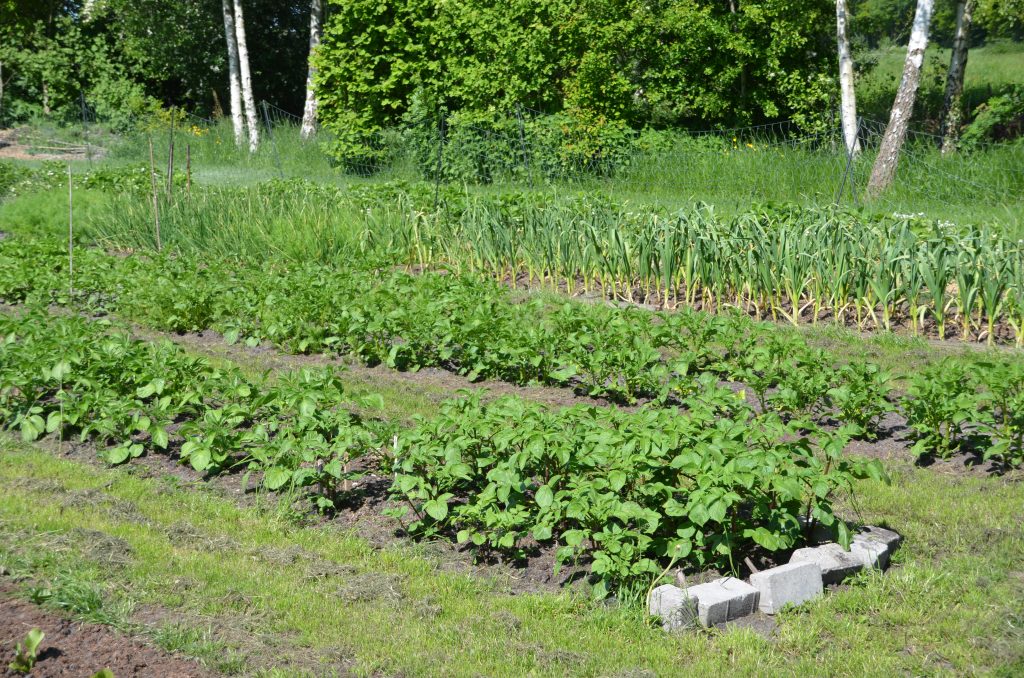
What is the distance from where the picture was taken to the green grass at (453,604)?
3461 mm

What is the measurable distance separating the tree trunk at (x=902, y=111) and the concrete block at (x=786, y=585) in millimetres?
10267

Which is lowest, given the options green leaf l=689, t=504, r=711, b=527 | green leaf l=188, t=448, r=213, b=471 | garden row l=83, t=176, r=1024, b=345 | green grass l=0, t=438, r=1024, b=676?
green grass l=0, t=438, r=1024, b=676

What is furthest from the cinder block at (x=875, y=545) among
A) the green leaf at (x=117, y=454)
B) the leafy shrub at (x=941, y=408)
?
the green leaf at (x=117, y=454)

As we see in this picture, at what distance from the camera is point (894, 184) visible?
1325 centimetres

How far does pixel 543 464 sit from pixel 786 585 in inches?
44.1

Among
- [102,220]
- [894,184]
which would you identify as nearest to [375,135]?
[102,220]

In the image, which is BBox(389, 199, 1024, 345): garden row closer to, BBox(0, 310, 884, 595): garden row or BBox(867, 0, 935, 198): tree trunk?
BBox(0, 310, 884, 595): garden row

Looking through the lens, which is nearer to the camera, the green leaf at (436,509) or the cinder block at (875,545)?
the cinder block at (875,545)

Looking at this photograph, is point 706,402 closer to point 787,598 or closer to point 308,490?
point 787,598

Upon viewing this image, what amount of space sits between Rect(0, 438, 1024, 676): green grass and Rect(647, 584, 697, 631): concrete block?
0.05m

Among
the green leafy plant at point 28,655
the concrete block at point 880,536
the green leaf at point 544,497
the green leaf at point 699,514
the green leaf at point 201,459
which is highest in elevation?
the green leaf at point 699,514

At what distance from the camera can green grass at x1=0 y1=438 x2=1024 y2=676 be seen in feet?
11.4

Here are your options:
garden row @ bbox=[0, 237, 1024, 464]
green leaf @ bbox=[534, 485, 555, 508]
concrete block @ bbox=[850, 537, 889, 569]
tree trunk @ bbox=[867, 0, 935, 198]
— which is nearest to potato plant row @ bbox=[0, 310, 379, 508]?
green leaf @ bbox=[534, 485, 555, 508]

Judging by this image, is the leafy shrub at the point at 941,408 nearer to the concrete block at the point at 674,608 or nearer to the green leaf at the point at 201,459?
the concrete block at the point at 674,608
